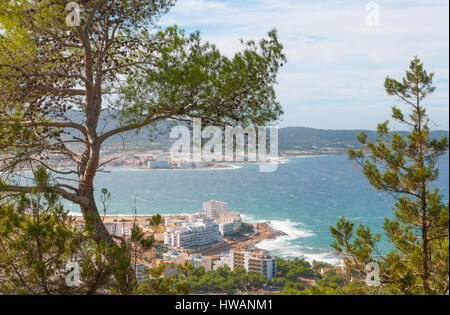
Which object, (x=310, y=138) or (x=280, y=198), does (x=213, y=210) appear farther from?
(x=280, y=198)

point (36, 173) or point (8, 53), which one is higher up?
point (8, 53)

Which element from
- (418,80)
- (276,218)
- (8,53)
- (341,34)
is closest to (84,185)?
(8,53)

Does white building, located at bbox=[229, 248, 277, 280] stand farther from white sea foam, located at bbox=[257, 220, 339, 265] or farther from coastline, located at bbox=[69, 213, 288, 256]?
white sea foam, located at bbox=[257, 220, 339, 265]

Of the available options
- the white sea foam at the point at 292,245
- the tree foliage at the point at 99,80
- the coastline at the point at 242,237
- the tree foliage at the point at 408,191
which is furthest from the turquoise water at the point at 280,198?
the tree foliage at the point at 408,191

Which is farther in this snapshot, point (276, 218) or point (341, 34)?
point (276, 218)

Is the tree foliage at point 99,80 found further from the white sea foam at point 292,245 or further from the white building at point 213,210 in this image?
the white building at point 213,210

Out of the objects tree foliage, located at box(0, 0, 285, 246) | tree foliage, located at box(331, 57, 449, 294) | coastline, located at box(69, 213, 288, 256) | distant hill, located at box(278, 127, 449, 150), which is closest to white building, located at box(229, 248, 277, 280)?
coastline, located at box(69, 213, 288, 256)

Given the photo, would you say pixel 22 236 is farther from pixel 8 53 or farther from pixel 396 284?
pixel 396 284
